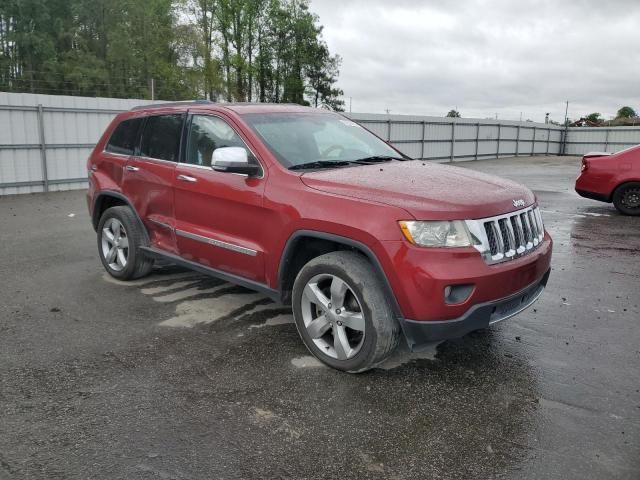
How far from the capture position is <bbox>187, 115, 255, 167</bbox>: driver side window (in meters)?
4.33

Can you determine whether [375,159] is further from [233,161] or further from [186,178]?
[186,178]

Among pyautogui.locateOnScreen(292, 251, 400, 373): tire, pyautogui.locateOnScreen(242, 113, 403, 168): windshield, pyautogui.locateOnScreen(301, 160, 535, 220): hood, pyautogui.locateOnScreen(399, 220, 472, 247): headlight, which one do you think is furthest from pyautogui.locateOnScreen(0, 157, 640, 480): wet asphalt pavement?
pyautogui.locateOnScreen(242, 113, 403, 168): windshield

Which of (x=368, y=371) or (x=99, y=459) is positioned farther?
(x=368, y=371)

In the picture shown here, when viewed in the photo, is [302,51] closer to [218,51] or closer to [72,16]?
[218,51]

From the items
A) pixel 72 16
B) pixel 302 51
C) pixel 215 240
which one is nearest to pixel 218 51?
pixel 302 51

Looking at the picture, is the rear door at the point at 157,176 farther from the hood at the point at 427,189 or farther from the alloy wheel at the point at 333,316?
the alloy wheel at the point at 333,316

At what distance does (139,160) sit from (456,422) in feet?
12.2

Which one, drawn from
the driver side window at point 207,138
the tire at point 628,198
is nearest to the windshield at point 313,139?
the driver side window at point 207,138

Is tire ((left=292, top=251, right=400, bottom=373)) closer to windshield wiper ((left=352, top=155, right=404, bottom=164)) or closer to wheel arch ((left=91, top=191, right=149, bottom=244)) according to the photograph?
windshield wiper ((left=352, top=155, right=404, bottom=164))

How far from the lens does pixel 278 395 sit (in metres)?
3.30

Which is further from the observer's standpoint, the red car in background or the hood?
the red car in background

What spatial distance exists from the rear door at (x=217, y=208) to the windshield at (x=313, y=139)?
0.67 feet

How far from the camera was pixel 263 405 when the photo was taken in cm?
318

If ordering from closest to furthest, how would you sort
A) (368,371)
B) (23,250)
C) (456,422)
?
(456,422), (368,371), (23,250)
